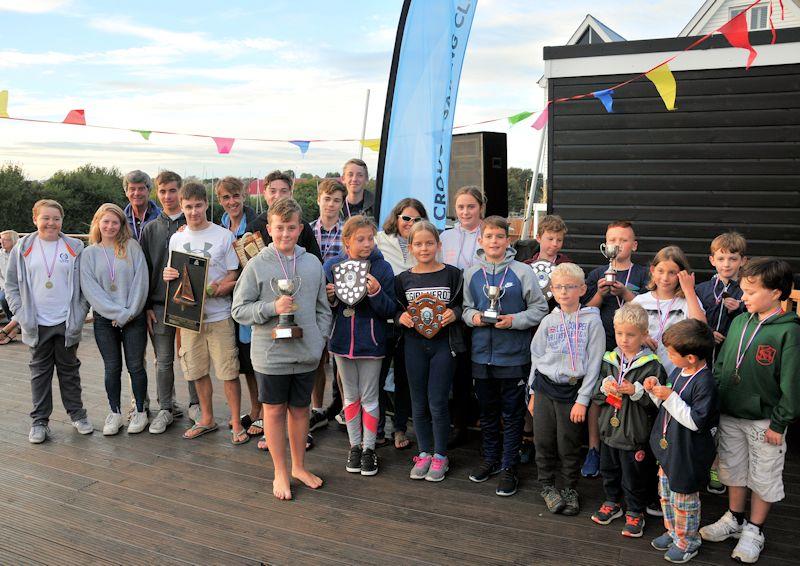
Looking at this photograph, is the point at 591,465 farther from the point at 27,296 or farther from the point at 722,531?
the point at 27,296

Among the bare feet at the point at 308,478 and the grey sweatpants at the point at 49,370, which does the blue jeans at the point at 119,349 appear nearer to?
the grey sweatpants at the point at 49,370

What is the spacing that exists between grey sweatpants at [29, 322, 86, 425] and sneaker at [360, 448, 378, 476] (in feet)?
6.79

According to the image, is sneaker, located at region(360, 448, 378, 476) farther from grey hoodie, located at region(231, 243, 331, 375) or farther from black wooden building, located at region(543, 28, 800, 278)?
black wooden building, located at region(543, 28, 800, 278)

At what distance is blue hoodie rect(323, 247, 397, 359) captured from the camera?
3.48 m

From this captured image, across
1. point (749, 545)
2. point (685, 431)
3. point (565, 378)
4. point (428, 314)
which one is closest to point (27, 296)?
point (428, 314)

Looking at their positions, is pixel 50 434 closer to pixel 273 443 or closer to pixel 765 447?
pixel 273 443

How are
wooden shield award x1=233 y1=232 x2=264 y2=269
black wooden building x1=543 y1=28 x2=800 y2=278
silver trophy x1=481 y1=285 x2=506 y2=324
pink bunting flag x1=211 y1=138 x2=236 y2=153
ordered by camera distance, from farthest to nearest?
1. pink bunting flag x1=211 y1=138 x2=236 y2=153
2. black wooden building x1=543 y1=28 x2=800 y2=278
3. wooden shield award x1=233 y1=232 x2=264 y2=269
4. silver trophy x1=481 y1=285 x2=506 y2=324

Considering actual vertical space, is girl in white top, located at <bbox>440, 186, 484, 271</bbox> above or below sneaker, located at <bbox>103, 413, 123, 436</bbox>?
above

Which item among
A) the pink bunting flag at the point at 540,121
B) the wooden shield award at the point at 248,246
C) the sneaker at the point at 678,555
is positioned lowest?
the sneaker at the point at 678,555

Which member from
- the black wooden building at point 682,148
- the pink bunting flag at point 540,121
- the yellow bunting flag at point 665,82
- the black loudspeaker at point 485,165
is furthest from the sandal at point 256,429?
the black loudspeaker at point 485,165

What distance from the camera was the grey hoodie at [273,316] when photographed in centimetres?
324

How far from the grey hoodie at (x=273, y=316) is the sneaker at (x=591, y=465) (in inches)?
64.3

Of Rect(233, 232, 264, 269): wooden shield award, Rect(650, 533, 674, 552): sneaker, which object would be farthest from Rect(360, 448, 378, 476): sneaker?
Rect(650, 533, 674, 552): sneaker

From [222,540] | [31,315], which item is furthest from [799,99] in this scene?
[31,315]
